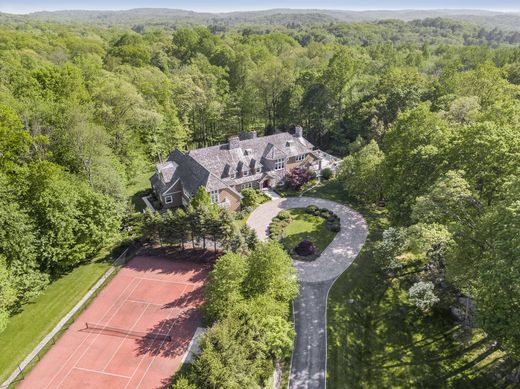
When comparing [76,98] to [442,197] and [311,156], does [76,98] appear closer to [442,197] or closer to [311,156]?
[311,156]

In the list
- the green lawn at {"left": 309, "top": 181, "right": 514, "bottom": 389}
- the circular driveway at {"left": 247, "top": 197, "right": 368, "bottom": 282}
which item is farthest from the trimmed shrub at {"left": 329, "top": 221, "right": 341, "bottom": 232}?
the green lawn at {"left": 309, "top": 181, "right": 514, "bottom": 389}

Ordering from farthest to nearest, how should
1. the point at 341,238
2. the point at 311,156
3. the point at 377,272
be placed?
the point at 311,156 < the point at 341,238 < the point at 377,272

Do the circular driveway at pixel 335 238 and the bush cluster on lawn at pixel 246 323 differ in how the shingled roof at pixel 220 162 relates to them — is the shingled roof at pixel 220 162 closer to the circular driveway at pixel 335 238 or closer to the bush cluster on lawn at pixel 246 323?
the circular driveway at pixel 335 238

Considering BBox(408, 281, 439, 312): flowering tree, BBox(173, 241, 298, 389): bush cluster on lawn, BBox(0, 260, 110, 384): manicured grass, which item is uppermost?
BBox(173, 241, 298, 389): bush cluster on lawn

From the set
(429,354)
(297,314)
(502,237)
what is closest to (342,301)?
(297,314)

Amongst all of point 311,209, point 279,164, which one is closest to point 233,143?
point 279,164

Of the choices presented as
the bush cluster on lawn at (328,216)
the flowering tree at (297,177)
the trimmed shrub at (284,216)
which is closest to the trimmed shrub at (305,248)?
the bush cluster on lawn at (328,216)

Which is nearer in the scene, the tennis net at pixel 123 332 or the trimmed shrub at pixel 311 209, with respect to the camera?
the tennis net at pixel 123 332

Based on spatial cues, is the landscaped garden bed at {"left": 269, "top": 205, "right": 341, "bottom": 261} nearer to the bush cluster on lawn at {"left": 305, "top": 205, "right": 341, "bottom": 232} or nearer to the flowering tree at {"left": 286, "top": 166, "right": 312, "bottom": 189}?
the bush cluster on lawn at {"left": 305, "top": 205, "right": 341, "bottom": 232}
